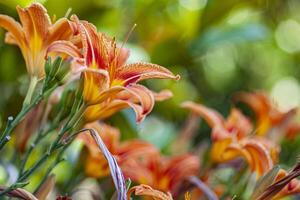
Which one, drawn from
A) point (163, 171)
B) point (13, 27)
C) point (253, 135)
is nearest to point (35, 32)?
point (13, 27)

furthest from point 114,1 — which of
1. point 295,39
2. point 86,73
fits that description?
point 295,39

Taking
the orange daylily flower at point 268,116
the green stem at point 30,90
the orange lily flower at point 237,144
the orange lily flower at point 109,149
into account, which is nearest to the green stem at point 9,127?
the green stem at point 30,90

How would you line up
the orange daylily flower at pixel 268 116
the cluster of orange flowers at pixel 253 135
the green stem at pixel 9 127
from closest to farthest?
the green stem at pixel 9 127 → the cluster of orange flowers at pixel 253 135 → the orange daylily flower at pixel 268 116

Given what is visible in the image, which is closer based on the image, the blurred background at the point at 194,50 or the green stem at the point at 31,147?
the green stem at the point at 31,147

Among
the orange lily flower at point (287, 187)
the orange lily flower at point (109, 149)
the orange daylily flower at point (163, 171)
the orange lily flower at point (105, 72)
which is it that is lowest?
the orange lily flower at point (287, 187)

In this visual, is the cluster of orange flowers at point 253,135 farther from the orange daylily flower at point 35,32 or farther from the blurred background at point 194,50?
the orange daylily flower at point 35,32

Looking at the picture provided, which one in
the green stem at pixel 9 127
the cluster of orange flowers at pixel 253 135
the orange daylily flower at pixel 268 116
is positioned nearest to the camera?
the green stem at pixel 9 127

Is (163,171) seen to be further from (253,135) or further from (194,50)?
(194,50)
